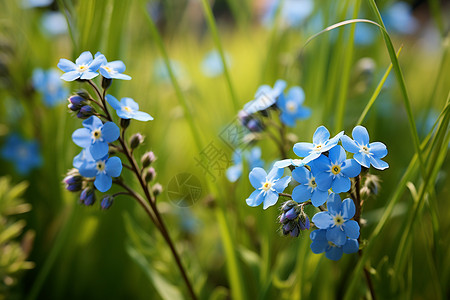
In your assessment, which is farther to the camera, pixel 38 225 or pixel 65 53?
pixel 65 53

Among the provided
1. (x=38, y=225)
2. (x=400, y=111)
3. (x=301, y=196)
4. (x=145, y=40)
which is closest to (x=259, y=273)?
(x=301, y=196)

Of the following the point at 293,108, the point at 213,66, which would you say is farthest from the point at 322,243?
the point at 213,66

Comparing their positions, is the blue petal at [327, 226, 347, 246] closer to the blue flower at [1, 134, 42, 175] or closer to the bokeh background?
the bokeh background

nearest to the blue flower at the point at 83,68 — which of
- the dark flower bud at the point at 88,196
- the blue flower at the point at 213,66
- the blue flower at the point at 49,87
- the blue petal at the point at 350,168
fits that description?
the dark flower bud at the point at 88,196

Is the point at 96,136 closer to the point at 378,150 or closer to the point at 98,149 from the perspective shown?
the point at 98,149

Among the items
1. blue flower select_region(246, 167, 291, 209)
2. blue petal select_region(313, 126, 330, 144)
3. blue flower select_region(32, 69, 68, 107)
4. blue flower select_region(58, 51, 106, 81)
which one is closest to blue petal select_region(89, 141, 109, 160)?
blue flower select_region(58, 51, 106, 81)

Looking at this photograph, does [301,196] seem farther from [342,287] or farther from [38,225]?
[38,225]
